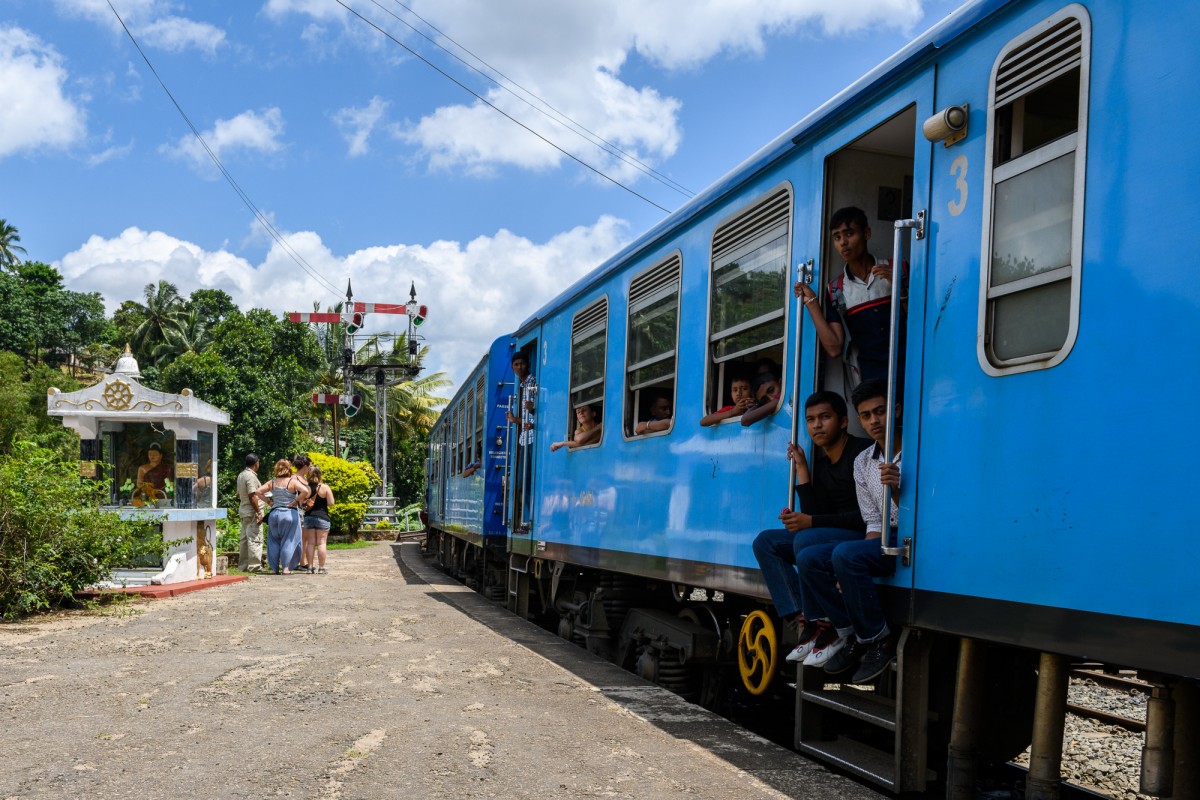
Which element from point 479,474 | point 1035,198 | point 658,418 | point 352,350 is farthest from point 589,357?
point 352,350

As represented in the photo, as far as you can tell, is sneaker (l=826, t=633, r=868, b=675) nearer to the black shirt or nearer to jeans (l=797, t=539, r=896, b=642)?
jeans (l=797, t=539, r=896, b=642)

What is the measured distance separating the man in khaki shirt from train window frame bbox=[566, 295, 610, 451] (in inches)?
274

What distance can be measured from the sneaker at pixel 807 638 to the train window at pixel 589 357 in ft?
11.9

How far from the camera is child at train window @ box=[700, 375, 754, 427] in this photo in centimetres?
593

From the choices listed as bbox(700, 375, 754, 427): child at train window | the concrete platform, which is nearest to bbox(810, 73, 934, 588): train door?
bbox(700, 375, 754, 427): child at train window

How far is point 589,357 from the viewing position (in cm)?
893

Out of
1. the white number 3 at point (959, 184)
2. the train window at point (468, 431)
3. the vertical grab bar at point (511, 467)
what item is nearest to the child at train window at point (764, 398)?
the white number 3 at point (959, 184)

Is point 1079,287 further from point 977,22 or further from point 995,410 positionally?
point 977,22

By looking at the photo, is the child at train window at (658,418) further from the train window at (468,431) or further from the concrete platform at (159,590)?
the train window at (468,431)

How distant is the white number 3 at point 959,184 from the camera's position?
4.14m

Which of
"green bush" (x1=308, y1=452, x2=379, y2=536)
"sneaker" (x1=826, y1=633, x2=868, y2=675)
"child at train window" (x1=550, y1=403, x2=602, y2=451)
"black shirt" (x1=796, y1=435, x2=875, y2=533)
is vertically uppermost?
"child at train window" (x1=550, y1=403, x2=602, y2=451)

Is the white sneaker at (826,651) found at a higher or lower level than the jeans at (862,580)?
lower

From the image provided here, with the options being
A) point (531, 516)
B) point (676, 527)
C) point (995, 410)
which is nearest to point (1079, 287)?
point (995, 410)

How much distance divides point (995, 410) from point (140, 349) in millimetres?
56600
